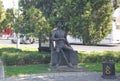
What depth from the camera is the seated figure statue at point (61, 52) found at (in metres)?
13.8

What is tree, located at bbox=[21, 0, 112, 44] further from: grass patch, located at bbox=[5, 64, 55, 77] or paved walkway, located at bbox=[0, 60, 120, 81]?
paved walkway, located at bbox=[0, 60, 120, 81]

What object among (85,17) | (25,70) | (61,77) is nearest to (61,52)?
(25,70)

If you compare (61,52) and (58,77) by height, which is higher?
(61,52)

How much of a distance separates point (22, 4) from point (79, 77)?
7.31m

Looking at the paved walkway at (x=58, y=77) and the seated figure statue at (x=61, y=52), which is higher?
the seated figure statue at (x=61, y=52)

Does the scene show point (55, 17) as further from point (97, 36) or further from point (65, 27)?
point (97, 36)

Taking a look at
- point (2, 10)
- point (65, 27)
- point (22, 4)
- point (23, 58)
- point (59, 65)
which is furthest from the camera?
point (2, 10)

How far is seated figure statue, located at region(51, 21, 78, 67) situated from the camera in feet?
45.3

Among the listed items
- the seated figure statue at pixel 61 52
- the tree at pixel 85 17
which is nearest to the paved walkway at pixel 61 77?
the seated figure statue at pixel 61 52

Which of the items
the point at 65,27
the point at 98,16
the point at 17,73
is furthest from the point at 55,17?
the point at 17,73

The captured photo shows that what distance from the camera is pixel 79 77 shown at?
1152 cm

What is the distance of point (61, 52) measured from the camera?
1402cm

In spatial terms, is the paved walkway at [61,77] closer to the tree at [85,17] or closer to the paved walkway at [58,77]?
the paved walkway at [58,77]

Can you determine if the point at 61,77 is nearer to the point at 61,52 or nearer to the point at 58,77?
the point at 58,77
